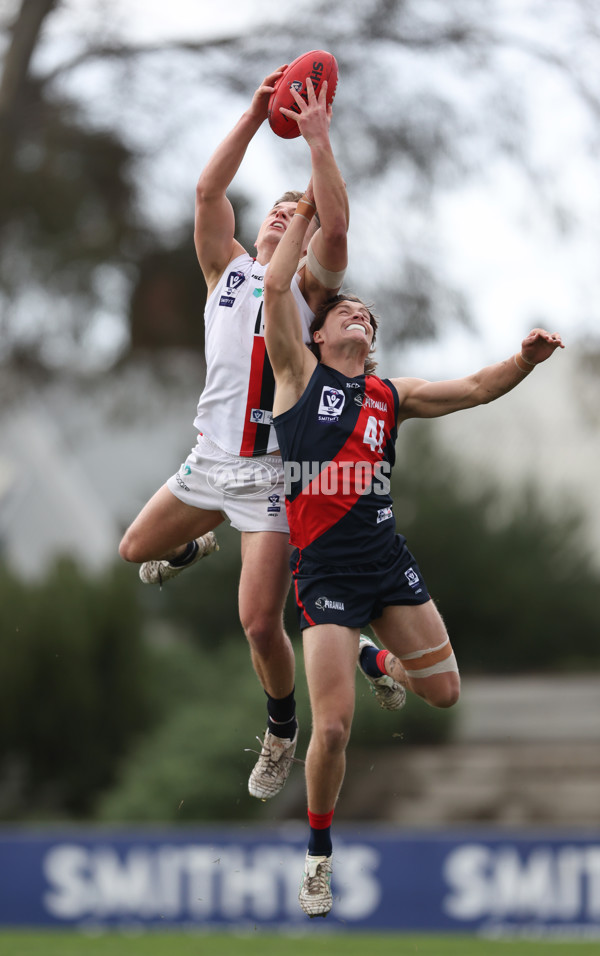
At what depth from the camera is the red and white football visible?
5242 millimetres

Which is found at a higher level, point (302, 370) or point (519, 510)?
point (519, 510)

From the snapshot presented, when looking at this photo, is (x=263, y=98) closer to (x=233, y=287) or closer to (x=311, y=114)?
(x=311, y=114)

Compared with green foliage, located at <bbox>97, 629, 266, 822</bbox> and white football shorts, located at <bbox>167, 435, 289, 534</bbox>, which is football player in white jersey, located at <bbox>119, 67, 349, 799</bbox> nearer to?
white football shorts, located at <bbox>167, 435, 289, 534</bbox>

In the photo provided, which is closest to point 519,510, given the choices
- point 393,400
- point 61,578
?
point 61,578

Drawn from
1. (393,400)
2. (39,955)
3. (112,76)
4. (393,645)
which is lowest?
(39,955)

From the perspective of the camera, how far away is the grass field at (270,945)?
12156 mm

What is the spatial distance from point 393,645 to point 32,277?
331 inches

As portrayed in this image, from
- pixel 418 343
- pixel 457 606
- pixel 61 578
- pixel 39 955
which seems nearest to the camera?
pixel 418 343

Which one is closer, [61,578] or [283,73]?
[283,73]

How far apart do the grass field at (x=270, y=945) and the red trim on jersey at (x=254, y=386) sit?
7.81 meters

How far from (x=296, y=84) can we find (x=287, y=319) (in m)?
1.01

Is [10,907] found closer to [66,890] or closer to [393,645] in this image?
[66,890]

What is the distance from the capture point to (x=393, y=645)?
5.39 m

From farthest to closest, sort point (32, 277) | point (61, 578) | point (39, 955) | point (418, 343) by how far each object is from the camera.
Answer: point (61, 578)
point (32, 277)
point (39, 955)
point (418, 343)
